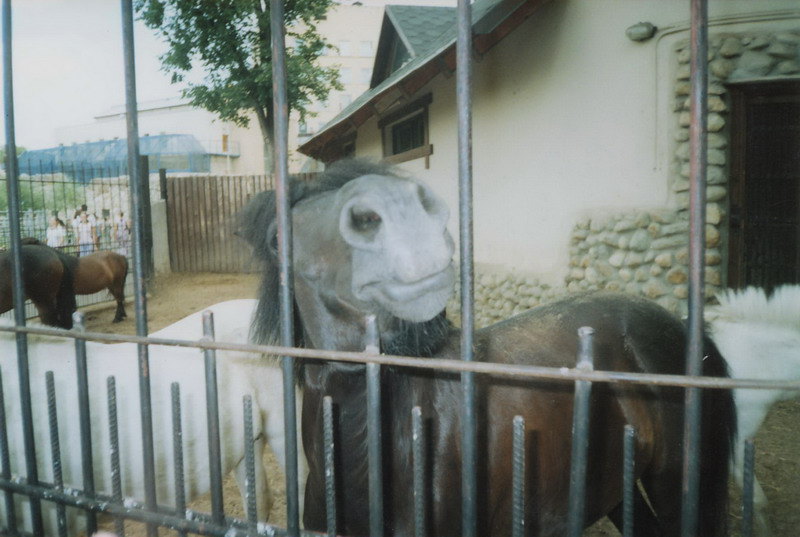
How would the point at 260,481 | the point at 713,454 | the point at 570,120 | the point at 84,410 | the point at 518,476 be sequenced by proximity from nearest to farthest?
the point at 518,476 → the point at 84,410 → the point at 713,454 → the point at 260,481 → the point at 570,120

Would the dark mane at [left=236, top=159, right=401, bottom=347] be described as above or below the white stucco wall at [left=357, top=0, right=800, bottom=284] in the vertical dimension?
below

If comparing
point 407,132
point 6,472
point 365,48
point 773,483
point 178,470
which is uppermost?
point 365,48

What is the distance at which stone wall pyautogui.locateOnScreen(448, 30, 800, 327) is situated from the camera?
4.64m

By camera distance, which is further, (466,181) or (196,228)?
(196,228)

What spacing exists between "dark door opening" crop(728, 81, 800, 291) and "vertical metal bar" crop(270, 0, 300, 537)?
5.17 metres

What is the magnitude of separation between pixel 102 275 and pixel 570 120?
24.7 feet

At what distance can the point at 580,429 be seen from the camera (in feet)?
3.11

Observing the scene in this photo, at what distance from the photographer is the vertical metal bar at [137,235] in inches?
48.6

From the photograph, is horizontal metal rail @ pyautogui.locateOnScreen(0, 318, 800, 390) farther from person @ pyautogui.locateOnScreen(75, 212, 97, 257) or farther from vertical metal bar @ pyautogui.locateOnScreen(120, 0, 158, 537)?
person @ pyautogui.locateOnScreen(75, 212, 97, 257)

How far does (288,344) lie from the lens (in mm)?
1120

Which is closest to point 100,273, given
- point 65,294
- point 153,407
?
point 65,294

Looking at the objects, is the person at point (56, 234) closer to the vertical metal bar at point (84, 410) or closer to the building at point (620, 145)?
the building at point (620, 145)

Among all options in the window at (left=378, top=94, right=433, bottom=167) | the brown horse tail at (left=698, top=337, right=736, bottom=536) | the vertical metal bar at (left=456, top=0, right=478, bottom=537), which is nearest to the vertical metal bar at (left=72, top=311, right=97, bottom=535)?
the vertical metal bar at (left=456, top=0, right=478, bottom=537)

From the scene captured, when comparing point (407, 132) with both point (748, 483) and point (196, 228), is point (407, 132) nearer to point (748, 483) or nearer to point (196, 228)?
point (196, 228)
